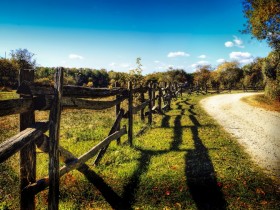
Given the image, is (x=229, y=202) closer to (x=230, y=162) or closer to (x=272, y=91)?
(x=230, y=162)

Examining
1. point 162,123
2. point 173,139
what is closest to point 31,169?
point 173,139

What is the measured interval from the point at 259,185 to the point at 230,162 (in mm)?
1386

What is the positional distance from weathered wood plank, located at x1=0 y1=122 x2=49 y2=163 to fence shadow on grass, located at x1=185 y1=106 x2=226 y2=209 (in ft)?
10.9

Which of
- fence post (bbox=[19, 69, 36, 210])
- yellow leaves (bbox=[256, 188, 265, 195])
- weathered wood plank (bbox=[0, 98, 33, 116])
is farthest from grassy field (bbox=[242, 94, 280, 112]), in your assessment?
weathered wood plank (bbox=[0, 98, 33, 116])

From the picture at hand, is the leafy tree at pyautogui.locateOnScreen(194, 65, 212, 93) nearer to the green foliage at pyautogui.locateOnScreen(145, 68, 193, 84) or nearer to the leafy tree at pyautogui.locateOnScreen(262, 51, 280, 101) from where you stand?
the green foliage at pyautogui.locateOnScreen(145, 68, 193, 84)

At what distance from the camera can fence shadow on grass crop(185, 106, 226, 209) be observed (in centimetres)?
455

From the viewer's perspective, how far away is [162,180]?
544cm

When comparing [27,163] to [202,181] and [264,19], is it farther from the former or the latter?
[264,19]

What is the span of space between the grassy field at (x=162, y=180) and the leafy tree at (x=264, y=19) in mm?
15936

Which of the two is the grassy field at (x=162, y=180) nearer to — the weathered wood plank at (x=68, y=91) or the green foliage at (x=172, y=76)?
the weathered wood plank at (x=68, y=91)

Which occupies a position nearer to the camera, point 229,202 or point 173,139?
point 229,202

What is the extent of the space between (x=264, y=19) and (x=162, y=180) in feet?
66.2

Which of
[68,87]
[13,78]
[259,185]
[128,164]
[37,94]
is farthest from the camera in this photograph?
[13,78]

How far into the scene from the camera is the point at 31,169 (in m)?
3.59
